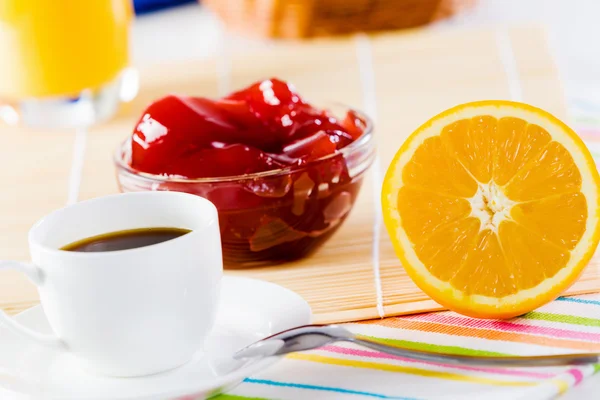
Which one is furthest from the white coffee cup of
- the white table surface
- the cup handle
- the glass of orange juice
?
the white table surface

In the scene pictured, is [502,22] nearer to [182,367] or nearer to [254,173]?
[254,173]

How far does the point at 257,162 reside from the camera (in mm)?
915

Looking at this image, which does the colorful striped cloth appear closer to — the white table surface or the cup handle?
the cup handle

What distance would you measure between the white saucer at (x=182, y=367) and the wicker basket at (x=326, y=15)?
120 centimetres

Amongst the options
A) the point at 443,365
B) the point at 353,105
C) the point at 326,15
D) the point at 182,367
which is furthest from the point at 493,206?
the point at 326,15

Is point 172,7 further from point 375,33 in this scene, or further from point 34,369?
point 34,369

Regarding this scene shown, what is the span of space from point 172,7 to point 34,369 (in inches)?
88.3

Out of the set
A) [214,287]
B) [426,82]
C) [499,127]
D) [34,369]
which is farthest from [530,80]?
[34,369]

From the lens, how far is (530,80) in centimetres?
149

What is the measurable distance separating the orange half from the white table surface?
0.78 m

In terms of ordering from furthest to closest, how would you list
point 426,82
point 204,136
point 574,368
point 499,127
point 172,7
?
1. point 172,7
2. point 426,82
3. point 204,136
4. point 499,127
5. point 574,368

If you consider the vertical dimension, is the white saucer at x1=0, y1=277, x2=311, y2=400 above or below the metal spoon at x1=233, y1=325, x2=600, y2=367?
below

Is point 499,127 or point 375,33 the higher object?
point 499,127

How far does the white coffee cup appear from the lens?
0.68 m
